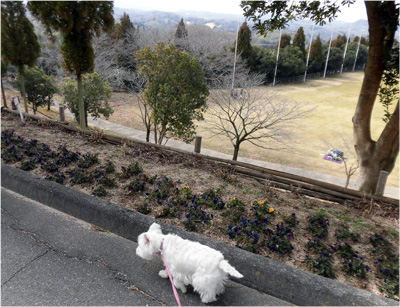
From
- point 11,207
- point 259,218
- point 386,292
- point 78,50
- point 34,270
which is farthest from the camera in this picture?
point 78,50

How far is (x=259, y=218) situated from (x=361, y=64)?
60.3 meters

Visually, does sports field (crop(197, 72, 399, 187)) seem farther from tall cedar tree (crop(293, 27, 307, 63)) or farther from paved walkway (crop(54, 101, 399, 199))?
tall cedar tree (crop(293, 27, 307, 63))

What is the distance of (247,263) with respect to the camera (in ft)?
8.48

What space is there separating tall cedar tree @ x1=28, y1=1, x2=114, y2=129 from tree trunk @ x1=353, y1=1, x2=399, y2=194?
6165 mm

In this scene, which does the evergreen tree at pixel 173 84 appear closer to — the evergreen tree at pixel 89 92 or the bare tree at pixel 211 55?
the evergreen tree at pixel 89 92

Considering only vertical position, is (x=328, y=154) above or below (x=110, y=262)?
below

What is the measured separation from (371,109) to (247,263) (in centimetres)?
424

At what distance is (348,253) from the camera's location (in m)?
2.84

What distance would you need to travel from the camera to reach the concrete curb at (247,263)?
231 cm

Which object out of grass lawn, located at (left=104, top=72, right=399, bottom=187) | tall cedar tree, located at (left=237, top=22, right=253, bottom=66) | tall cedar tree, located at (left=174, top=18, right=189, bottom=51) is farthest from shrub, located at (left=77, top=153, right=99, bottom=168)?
tall cedar tree, located at (left=237, top=22, right=253, bottom=66)

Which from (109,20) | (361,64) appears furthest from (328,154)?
(361,64)

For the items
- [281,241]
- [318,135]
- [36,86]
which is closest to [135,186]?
[281,241]

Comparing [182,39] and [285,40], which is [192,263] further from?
[285,40]

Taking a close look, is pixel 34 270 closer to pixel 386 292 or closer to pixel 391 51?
pixel 386 292
